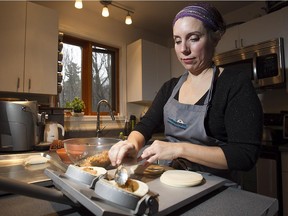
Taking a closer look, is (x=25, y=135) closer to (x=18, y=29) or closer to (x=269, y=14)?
(x=18, y=29)

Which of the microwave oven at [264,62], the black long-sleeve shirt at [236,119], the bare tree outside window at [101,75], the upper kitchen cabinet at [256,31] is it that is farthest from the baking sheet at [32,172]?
the upper kitchen cabinet at [256,31]

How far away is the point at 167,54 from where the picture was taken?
2.90 metres

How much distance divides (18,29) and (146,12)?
4.83 feet

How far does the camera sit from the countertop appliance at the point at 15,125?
4.25ft

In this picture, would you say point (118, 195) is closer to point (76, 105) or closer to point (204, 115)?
point (204, 115)

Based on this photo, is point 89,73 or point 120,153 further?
point 89,73

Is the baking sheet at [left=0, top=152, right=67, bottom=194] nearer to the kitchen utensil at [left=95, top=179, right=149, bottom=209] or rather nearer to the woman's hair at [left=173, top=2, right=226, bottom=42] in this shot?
the kitchen utensil at [left=95, top=179, right=149, bottom=209]

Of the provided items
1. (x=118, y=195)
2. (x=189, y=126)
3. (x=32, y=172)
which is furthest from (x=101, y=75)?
(x=118, y=195)

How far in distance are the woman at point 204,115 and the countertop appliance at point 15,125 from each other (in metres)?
0.87

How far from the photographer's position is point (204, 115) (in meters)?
0.73

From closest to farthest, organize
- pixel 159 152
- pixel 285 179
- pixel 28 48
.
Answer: pixel 159 152 < pixel 285 179 < pixel 28 48

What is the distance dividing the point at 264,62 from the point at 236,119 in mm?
1552

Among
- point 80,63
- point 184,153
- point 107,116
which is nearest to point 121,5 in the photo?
point 80,63

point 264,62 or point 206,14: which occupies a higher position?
point 264,62
